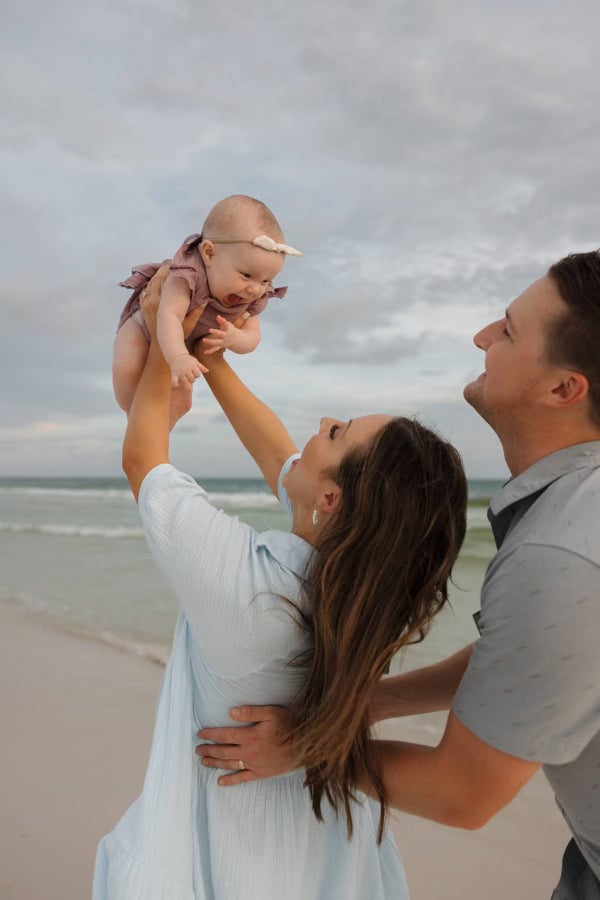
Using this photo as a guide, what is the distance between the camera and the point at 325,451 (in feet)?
6.08

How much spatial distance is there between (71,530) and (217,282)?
13285 mm

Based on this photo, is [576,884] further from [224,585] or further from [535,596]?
[224,585]

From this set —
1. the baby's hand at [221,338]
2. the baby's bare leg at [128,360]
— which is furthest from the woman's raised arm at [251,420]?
the baby's bare leg at [128,360]

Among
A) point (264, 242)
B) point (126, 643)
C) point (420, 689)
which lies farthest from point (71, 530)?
point (420, 689)

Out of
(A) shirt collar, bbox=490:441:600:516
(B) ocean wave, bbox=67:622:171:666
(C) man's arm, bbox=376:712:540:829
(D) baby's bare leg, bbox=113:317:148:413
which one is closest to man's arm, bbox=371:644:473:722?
(C) man's arm, bbox=376:712:540:829

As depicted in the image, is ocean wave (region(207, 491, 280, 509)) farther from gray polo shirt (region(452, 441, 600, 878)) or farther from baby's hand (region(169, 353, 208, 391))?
gray polo shirt (region(452, 441, 600, 878))

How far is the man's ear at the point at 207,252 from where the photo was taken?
8.23ft

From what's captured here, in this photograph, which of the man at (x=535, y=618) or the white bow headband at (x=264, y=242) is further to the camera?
the white bow headband at (x=264, y=242)

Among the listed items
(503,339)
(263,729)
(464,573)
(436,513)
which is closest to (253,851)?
(263,729)

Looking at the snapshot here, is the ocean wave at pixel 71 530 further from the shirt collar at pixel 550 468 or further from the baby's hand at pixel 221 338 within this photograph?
the shirt collar at pixel 550 468

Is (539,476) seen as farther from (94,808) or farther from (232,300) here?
(94,808)

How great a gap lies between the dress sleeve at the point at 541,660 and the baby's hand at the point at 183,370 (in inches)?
38.4

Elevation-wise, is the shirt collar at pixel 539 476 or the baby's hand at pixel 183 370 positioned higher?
the baby's hand at pixel 183 370

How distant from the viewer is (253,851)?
1.78 metres
